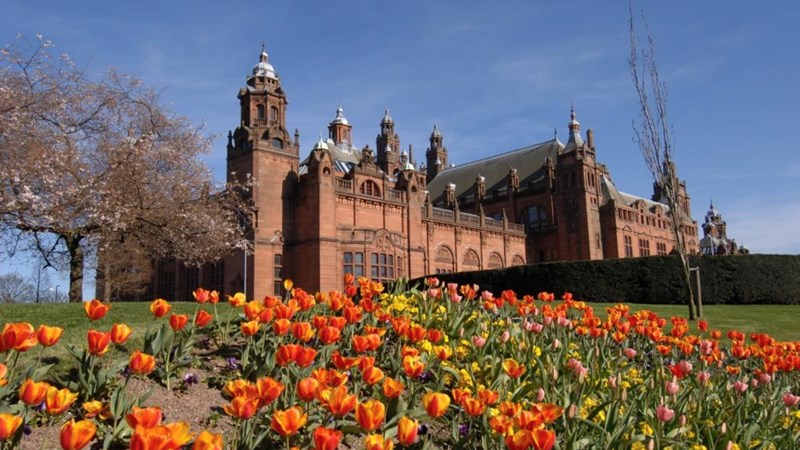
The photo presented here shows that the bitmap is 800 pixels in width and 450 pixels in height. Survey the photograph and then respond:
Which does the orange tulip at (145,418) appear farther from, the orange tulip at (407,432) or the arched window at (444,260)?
the arched window at (444,260)

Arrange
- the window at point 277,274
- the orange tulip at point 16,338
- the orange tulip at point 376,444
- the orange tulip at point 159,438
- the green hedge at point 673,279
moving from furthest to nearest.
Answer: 1. the window at point 277,274
2. the green hedge at point 673,279
3. the orange tulip at point 16,338
4. the orange tulip at point 376,444
5. the orange tulip at point 159,438

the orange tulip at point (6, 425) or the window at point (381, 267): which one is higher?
the window at point (381, 267)

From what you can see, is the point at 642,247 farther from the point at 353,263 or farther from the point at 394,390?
the point at 394,390

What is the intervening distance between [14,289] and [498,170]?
55904mm

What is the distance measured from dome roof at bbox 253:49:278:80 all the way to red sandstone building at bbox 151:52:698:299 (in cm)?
8

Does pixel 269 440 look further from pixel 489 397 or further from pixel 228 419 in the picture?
pixel 489 397

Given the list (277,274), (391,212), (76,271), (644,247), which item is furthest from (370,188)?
(644,247)

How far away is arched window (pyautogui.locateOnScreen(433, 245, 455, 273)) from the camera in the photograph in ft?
147

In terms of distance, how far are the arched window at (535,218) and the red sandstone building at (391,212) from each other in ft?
0.33

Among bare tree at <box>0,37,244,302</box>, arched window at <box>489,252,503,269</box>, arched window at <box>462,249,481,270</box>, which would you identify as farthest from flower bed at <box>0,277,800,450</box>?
arched window at <box>489,252,503,269</box>

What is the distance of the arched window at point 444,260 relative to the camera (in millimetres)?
44906

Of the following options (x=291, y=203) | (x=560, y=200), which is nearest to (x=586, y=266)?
(x=291, y=203)

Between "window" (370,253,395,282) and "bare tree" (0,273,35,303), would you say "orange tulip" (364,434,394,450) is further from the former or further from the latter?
"bare tree" (0,273,35,303)

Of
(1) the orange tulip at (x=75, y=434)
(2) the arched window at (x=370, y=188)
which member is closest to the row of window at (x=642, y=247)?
(2) the arched window at (x=370, y=188)
